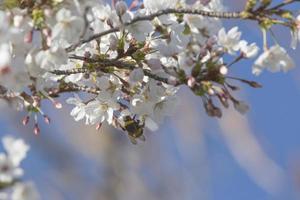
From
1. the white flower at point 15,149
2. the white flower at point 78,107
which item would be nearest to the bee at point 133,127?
the white flower at point 78,107

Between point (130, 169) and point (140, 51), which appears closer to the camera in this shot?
point (140, 51)

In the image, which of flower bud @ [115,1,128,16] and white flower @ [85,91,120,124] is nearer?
flower bud @ [115,1,128,16]

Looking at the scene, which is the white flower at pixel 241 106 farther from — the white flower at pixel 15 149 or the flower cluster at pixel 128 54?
the white flower at pixel 15 149

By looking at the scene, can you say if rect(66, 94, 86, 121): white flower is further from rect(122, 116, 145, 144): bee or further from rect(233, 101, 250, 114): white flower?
rect(233, 101, 250, 114): white flower

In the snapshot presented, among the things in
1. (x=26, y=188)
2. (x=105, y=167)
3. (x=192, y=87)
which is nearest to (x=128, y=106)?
(x=192, y=87)

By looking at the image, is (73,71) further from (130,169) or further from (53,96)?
(130,169)

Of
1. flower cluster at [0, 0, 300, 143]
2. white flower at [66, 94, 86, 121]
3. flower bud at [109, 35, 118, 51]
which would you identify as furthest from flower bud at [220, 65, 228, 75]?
white flower at [66, 94, 86, 121]
